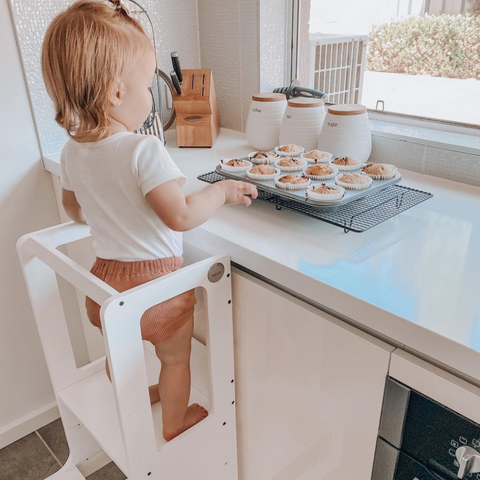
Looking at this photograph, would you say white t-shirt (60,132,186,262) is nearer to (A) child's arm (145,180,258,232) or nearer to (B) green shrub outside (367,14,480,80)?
(A) child's arm (145,180,258,232)

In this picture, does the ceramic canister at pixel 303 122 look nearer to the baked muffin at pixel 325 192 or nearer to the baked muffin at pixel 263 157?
the baked muffin at pixel 263 157

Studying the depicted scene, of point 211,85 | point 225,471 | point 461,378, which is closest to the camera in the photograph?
point 461,378

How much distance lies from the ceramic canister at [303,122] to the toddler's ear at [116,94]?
1.92ft

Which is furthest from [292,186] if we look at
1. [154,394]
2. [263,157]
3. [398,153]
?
[154,394]

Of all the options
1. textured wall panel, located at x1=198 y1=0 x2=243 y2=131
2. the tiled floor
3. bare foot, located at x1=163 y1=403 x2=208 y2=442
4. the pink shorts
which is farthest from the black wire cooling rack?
the tiled floor

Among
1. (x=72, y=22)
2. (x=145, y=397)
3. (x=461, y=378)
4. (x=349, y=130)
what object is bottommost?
(x=145, y=397)

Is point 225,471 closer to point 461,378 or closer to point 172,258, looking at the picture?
point 172,258

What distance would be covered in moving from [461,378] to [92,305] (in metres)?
0.71

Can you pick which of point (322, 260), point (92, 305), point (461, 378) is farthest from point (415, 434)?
point (92, 305)

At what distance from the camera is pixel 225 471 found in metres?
1.12

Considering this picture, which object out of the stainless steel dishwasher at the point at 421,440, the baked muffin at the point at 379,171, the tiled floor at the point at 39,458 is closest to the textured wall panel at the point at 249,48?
the baked muffin at the point at 379,171

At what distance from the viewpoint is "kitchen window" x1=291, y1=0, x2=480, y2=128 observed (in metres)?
1.25

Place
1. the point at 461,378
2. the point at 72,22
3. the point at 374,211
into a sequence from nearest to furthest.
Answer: the point at 461,378, the point at 72,22, the point at 374,211

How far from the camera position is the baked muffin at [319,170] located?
1.04 m
